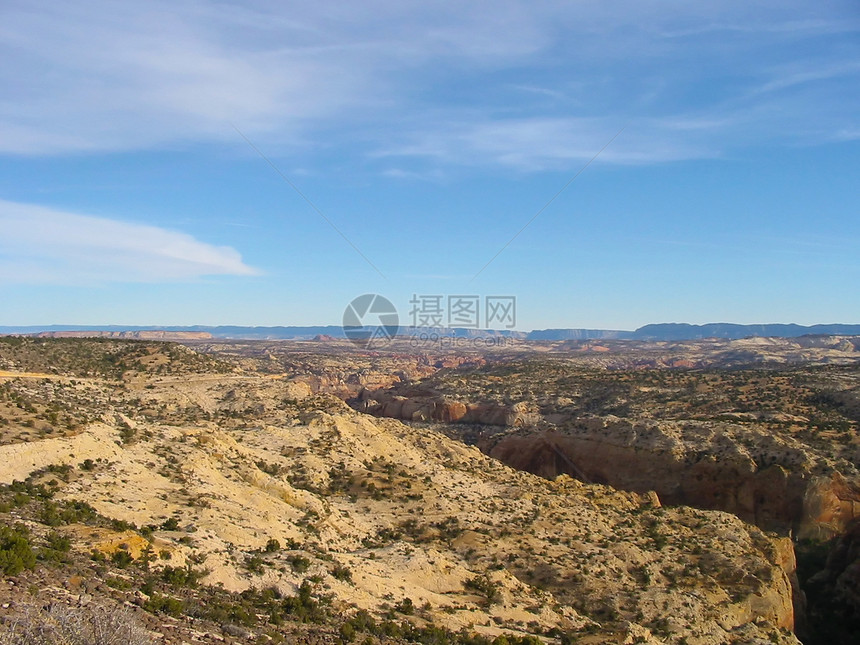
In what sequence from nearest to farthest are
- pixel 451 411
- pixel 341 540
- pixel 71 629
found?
pixel 71 629, pixel 341 540, pixel 451 411

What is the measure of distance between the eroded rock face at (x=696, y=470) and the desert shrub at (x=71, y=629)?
37282 millimetres

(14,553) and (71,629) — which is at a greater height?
(14,553)

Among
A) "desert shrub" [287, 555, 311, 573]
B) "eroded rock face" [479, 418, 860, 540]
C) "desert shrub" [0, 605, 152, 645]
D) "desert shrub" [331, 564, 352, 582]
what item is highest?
"desert shrub" [0, 605, 152, 645]

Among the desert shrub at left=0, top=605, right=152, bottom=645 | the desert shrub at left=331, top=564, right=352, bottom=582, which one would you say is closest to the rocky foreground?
the desert shrub at left=331, top=564, right=352, bottom=582

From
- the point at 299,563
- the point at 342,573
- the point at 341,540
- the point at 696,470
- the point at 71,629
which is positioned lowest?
the point at 696,470

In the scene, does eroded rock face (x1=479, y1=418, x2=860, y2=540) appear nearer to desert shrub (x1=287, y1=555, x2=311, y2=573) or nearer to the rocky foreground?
the rocky foreground

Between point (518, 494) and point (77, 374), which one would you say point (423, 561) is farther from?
point (77, 374)

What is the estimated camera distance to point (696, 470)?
4106cm

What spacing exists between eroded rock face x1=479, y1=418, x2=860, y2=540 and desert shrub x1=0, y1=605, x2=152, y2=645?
3728 cm

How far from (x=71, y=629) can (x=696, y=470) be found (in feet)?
129

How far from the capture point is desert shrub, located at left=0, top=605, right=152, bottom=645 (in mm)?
8109

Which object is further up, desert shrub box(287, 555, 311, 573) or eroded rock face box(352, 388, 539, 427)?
desert shrub box(287, 555, 311, 573)

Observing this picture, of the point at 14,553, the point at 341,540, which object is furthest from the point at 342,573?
the point at 14,553

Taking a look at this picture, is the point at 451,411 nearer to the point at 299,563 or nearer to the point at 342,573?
the point at 342,573
